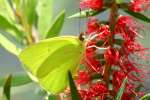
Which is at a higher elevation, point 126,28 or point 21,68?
point 126,28

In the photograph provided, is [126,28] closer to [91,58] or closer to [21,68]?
[91,58]

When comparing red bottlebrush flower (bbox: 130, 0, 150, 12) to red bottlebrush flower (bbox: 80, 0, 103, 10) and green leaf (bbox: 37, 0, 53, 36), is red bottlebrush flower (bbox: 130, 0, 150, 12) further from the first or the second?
green leaf (bbox: 37, 0, 53, 36)

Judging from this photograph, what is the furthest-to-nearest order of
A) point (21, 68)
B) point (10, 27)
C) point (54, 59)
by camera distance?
point (21, 68)
point (10, 27)
point (54, 59)

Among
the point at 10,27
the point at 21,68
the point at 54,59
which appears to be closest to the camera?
the point at 54,59

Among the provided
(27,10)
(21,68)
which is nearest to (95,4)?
(27,10)

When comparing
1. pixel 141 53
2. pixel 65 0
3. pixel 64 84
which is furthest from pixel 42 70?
pixel 65 0

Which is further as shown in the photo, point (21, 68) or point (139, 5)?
point (21, 68)

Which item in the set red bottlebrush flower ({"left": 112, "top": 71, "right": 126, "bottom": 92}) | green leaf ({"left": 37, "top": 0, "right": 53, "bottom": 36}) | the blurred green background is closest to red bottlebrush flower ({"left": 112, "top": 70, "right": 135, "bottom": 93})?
red bottlebrush flower ({"left": 112, "top": 71, "right": 126, "bottom": 92})
